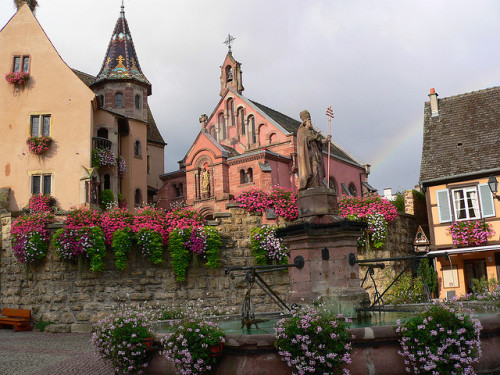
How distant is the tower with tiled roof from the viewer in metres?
31.0

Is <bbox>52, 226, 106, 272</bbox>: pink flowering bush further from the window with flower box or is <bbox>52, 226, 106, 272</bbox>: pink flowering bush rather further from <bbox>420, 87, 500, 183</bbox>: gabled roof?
the window with flower box

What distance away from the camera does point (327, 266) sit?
30.8 ft

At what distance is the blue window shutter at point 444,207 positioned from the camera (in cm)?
2188

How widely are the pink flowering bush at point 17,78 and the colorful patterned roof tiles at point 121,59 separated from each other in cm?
639

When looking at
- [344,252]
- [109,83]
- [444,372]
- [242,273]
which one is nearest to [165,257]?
[242,273]

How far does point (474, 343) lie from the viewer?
6.12 metres

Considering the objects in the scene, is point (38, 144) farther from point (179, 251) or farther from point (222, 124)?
point (222, 124)

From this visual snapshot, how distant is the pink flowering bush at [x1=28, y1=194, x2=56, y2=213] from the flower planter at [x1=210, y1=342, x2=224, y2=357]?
1958 centimetres

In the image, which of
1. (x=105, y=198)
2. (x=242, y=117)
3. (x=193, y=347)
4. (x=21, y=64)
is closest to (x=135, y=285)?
(x=193, y=347)

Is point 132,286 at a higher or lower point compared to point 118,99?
lower

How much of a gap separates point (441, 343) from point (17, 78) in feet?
82.1

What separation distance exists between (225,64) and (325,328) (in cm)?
4240

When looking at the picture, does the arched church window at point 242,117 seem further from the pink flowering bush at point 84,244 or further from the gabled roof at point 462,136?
the pink flowering bush at point 84,244

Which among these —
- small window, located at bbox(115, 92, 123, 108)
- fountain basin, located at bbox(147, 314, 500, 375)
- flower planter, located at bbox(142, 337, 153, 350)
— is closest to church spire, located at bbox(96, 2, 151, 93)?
small window, located at bbox(115, 92, 123, 108)
